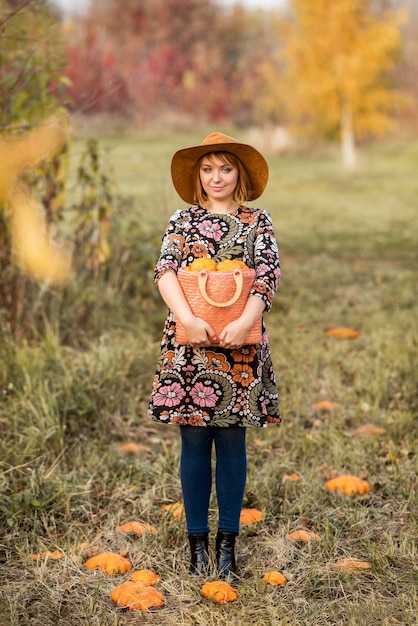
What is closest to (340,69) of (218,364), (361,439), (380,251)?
(380,251)

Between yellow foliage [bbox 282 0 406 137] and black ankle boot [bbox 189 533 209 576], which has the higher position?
yellow foliage [bbox 282 0 406 137]

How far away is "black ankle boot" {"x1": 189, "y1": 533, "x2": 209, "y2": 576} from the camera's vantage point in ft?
9.04

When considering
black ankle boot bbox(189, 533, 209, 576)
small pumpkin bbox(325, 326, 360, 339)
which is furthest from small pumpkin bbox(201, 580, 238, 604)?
small pumpkin bbox(325, 326, 360, 339)

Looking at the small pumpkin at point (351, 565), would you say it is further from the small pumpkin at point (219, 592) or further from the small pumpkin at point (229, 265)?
the small pumpkin at point (229, 265)

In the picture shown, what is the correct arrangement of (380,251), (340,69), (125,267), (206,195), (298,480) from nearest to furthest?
(206,195), (298,480), (125,267), (380,251), (340,69)

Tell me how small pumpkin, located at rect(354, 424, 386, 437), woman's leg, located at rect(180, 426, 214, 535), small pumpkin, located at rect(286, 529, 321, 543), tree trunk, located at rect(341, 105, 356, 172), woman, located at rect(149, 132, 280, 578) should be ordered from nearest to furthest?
1. woman, located at rect(149, 132, 280, 578)
2. woman's leg, located at rect(180, 426, 214, 535)
3. small pumpkin, located at rect(286, 529, 321, 543)
4. small pumpkin, located at rect(354, 424, 386, 437)
5. tree trunk, located at rect(341, 105, 356, 172)

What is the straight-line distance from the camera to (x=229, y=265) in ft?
8.45

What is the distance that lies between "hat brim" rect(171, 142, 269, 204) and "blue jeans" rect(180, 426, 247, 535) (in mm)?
837

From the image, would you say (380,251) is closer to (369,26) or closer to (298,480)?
(298,480)

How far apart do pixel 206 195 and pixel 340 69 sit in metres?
18.0

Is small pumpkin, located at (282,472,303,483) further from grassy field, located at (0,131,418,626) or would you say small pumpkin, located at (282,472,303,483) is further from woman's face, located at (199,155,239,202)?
woman's face, located at (199,155,239,202)

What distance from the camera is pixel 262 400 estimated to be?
2629 millimetres

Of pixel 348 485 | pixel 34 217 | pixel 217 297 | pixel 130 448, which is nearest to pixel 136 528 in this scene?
pixel 130 448

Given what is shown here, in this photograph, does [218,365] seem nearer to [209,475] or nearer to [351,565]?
[209,475]
